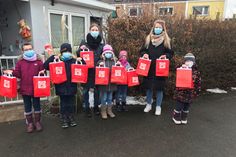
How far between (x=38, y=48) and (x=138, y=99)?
442cm

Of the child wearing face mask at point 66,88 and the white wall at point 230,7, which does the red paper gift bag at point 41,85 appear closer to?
the child wearing face mask at point 66,88

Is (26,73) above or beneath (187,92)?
above

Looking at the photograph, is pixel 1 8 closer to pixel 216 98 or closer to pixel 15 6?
pixel 15 6

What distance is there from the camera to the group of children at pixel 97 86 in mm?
3605

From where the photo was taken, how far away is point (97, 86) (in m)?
4.37

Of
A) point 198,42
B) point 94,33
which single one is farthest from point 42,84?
point 198,42

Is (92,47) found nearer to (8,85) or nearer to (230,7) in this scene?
(8,85)

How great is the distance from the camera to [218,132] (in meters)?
3.95

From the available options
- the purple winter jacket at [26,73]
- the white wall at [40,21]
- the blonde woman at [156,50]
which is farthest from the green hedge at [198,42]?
the white wall at [40,21]

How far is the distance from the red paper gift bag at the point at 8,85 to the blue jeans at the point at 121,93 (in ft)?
6.88

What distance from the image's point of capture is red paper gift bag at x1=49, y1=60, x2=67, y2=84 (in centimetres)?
361

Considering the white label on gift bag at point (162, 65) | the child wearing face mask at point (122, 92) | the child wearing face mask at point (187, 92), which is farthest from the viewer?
the child wearing face mask at point (122, 92)

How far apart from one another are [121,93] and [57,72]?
1.64 m

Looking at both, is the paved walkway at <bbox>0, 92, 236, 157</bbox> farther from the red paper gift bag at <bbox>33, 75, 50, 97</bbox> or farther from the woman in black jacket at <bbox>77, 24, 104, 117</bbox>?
the red paper gift bag at <bbox>33, 75, 50, 97</bbox>
